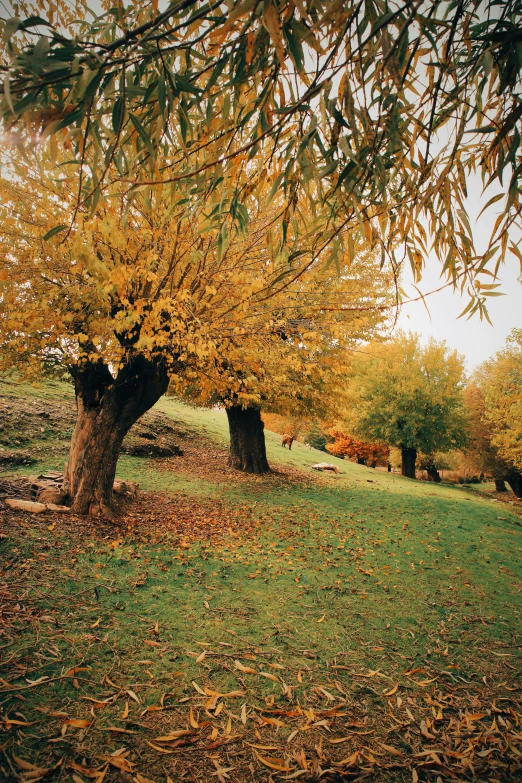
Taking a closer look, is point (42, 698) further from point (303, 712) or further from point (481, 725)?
point (481, 725)

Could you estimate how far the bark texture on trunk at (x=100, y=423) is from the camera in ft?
22.1

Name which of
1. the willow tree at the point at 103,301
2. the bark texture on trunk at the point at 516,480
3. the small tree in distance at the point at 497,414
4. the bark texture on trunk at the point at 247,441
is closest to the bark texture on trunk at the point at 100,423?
the willow tree at the point at 103,301

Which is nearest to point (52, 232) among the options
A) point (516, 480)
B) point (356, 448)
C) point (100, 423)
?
point (100, 423)

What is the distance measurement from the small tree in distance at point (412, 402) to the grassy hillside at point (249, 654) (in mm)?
18802

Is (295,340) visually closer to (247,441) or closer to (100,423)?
(100,423)

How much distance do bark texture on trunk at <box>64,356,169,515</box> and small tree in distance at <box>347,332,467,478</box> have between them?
19857mm

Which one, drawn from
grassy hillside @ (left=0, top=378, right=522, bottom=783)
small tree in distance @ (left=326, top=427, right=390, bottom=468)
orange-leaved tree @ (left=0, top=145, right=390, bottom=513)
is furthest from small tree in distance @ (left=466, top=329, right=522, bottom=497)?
orange-leaved tree @ (left=0, top=145, right=390, bottom=513)

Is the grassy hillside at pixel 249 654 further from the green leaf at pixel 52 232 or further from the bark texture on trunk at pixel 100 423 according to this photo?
the green leaf at pixel 52 232

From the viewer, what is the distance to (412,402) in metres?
26.0

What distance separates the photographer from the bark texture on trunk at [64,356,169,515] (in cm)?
672

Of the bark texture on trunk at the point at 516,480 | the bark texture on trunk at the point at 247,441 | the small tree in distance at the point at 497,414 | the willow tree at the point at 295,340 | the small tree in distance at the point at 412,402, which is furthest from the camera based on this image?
the bark texture on trunk at the point at 516,480

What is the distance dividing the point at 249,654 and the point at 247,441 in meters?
11.2

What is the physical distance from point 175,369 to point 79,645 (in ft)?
15.3

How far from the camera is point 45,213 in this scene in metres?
5.08
